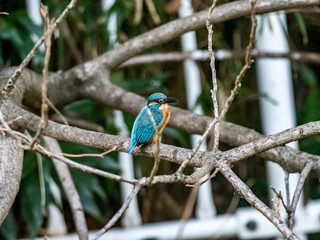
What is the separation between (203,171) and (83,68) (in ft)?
3.95

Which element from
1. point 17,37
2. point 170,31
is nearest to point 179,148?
point 170,31

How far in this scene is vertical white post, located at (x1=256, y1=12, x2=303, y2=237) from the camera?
10.8 feet

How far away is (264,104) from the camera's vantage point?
11.0 feet

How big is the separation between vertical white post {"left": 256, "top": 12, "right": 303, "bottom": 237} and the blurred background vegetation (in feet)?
0.28

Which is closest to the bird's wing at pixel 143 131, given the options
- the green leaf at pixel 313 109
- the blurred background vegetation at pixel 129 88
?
the blurred background vegetation at pixel 129 88

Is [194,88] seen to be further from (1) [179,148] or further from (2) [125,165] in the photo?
(1) [179,148]

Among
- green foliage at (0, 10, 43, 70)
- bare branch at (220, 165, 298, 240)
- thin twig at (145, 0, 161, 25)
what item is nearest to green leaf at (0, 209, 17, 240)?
green foliage at (0, 10, 43, 70)

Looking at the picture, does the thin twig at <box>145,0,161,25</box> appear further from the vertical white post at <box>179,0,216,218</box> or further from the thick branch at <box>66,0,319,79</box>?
the thick branch at <box>66,0,319,79</box>

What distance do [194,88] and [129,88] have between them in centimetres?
40

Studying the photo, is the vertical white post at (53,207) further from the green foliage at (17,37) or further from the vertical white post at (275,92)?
the vertical white post at (275,92)

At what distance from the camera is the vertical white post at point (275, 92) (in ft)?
10.8

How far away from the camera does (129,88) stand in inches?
130

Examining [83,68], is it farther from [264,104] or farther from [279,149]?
[264,104]

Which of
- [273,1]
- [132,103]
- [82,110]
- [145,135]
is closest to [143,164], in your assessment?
[82,110]
